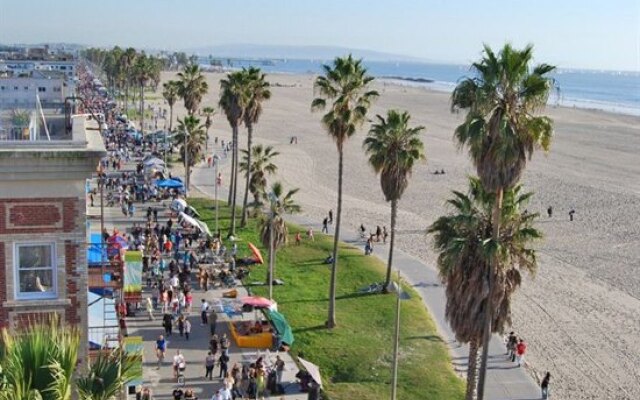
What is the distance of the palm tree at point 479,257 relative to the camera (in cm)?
1811

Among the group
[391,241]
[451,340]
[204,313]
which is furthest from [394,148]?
[204,313]

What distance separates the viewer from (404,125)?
32.2 m

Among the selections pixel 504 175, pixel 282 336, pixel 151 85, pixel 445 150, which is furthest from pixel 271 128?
pixel 504 175

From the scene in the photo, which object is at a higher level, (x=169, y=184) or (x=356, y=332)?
(x=169, y=184)

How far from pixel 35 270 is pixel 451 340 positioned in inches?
775

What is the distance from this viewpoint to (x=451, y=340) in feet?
94.6

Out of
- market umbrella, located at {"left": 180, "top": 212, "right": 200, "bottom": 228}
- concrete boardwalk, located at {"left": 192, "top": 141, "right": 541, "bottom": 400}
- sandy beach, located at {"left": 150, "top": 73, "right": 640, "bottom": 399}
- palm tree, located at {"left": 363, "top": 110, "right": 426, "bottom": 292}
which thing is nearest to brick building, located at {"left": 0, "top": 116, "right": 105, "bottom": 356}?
concrete boardwalk, located at {"left": 192, "top": 141, "right": 541, "bottom": 400}

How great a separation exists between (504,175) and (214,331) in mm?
14242

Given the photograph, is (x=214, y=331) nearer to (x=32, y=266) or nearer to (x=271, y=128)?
(x=32, y=266)

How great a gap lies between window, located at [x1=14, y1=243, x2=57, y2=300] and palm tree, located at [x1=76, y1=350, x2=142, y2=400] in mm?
4294

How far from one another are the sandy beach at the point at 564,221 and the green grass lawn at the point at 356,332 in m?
4.12

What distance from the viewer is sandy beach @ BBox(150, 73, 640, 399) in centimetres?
2917

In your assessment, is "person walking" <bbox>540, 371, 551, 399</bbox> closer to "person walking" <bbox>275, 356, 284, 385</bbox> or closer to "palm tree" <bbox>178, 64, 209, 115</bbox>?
"person walking" <bbox>275, 356, 284, 385</bbox>

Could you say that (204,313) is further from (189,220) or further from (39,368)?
(39,368)
